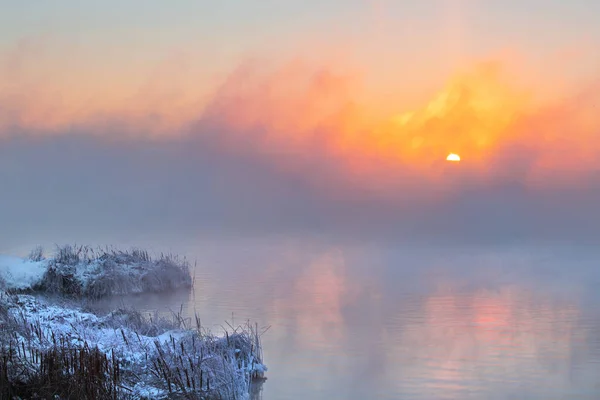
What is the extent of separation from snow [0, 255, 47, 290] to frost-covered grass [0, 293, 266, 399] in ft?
31.4

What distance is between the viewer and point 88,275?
24.6 meters

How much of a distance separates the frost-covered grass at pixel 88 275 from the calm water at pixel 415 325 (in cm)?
111

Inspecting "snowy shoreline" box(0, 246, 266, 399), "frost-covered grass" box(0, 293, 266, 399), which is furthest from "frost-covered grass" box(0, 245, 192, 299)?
"frost-covered grass" box(0, 293, 266, 399)

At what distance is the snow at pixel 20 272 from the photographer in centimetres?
2373

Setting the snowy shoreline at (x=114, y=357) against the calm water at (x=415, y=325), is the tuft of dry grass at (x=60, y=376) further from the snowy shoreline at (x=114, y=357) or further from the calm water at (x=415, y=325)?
the calm water at (x=415, y=325)

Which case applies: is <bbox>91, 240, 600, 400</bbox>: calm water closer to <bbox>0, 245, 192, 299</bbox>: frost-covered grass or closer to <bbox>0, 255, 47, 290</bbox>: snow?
<bbox>0, 245, 192, 299</bbox>: frost-covered grass

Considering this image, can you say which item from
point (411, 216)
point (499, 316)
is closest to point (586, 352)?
point (499, 316)

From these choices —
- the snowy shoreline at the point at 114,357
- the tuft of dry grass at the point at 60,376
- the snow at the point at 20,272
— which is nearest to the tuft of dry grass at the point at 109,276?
the snow at the point at 20,272

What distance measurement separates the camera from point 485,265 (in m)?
40.3

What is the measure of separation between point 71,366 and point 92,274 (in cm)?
1486

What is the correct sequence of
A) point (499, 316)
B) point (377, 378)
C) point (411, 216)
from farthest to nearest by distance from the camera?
point (411, 216) < point (499, 316) < point (377, 378)

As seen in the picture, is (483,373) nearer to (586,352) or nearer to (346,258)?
(586,352)

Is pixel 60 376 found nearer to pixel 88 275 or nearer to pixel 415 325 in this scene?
pixel 415 325

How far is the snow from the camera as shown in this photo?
2373cm
